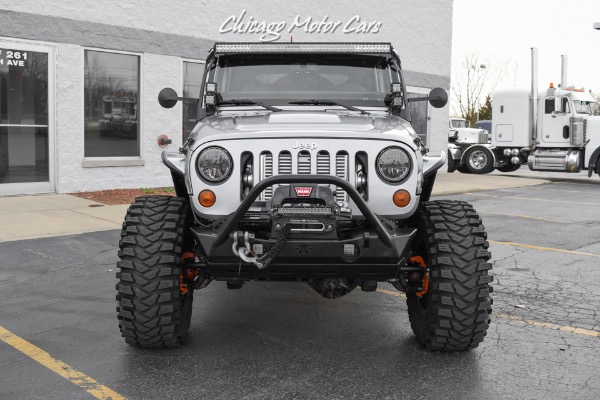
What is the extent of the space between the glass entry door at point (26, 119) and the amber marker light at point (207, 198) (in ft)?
28.6

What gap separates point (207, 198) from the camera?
13.2 feet

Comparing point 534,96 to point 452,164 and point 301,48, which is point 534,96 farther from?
point 301,48

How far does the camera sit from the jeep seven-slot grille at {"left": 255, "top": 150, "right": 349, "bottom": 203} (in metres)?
4.02

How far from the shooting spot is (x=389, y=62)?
17.9 ft

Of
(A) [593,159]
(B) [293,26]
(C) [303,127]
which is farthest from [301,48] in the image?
(A) [593,159]

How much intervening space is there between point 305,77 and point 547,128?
16.5 metres

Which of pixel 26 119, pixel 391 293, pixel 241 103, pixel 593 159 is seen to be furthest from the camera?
pixel 593 159

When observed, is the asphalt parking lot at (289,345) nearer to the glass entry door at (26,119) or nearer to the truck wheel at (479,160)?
the glass entry door at (26,119)

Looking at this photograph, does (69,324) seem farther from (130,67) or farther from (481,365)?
(130,67)

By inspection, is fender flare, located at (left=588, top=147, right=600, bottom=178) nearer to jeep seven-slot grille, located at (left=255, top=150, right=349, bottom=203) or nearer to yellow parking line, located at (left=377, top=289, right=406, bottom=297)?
yellow parking line, located at (left=377, top=289, right=406, bottom=297)

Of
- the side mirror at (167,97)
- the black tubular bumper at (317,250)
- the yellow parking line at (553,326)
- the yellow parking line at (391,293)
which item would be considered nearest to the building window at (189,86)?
the side mirror at (167,97)

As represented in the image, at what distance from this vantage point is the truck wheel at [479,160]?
22.1m

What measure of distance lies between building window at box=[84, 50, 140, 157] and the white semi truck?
12236 mm

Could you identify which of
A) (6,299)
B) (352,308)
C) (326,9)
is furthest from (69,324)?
(326,9)
